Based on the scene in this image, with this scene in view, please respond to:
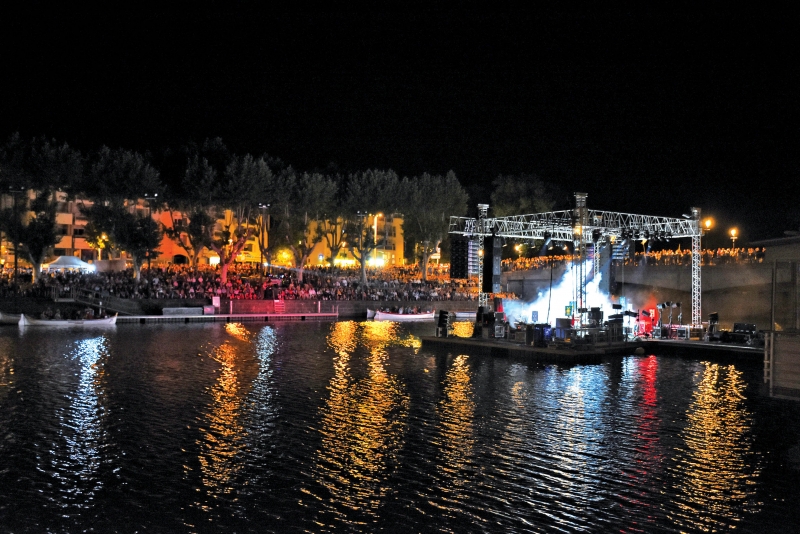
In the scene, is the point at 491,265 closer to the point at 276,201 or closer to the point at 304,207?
the point at 276,201

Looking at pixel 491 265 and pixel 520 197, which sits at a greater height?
pixel 520 197

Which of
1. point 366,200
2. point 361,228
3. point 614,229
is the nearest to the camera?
point 614,229

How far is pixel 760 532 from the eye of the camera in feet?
36.9

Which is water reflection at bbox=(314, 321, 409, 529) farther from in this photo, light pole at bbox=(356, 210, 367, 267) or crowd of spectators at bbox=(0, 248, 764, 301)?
light pole at bbox=(356, 210, 367, 267)

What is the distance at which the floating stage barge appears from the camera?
32000 millimetres

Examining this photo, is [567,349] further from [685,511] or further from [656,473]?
[685,511]

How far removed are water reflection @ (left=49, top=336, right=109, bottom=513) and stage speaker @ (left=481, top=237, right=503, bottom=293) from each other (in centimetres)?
1957

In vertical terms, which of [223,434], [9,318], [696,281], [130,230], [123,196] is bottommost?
[223,434]

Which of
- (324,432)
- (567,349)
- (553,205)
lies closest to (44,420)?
(324,432)

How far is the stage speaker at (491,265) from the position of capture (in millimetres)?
38719

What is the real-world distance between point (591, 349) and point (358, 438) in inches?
731

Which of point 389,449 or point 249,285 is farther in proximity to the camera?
point 249,285

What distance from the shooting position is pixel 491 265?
39.1 meters

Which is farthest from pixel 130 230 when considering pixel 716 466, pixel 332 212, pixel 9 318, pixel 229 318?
pixel 716 466
